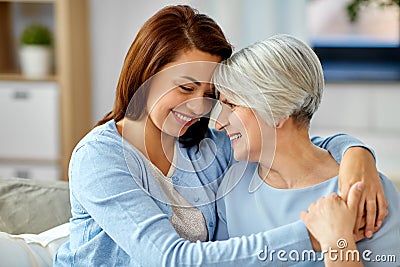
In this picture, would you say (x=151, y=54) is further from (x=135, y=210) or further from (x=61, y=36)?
(x=61, y=36)

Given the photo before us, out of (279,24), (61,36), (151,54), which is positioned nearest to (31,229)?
(151,54)

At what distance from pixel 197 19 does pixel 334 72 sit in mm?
2480

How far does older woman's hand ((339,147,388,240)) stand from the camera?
1487 millimetres

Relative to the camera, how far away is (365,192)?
1504 mm

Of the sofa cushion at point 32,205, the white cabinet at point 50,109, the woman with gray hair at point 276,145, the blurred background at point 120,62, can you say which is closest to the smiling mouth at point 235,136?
the woman with gray hair at point 276,145

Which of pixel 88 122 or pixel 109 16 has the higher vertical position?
pixel 109 16

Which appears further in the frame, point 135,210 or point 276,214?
point 276,214

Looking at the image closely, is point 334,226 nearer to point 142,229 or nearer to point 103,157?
point 142,229

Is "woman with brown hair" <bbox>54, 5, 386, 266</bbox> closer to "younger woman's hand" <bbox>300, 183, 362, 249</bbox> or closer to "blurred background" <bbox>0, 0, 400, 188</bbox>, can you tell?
"younger woman's hand" <bbox>300, 183, 362, 249</bbox>

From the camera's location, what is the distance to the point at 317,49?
404cm

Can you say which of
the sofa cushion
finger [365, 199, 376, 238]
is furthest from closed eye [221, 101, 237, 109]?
the sofa cushion

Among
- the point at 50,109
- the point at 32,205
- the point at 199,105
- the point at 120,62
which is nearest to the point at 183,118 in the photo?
the point at 199,105

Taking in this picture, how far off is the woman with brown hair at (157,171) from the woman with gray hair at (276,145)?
1.8 inches

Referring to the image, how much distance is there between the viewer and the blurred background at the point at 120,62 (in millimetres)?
3811
